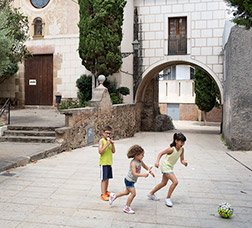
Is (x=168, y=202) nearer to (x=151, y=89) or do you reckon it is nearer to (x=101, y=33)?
(x=101, y=33)

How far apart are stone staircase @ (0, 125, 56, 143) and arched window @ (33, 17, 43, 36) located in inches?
341

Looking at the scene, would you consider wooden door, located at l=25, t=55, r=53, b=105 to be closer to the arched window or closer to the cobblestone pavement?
the cobblestone pavement

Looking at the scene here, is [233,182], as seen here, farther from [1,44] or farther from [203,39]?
[203,39]

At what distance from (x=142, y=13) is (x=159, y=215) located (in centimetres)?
1489

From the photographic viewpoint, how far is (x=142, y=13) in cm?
1742

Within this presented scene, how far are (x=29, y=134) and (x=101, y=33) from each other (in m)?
6.37

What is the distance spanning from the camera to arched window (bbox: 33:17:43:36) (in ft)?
57.3

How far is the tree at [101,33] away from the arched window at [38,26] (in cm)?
393

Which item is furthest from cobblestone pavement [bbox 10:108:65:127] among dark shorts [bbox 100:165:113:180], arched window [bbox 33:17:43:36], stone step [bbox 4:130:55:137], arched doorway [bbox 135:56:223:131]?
dark shorts [bbox 100:165:113:180]

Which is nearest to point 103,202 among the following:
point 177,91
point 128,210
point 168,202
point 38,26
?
point 128,210

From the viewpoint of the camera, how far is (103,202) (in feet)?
15.3

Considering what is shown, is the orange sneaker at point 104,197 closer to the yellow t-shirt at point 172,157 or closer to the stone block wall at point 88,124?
the yellow t-shirt at point 172,157

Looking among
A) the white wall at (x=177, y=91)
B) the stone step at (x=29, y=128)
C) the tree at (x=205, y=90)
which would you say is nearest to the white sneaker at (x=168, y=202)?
the stone step at (x=29, y=128)

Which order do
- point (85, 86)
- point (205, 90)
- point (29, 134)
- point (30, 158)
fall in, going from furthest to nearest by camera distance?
point (205, 90), point (85, 86), point (29, 134), point (30, 158)
